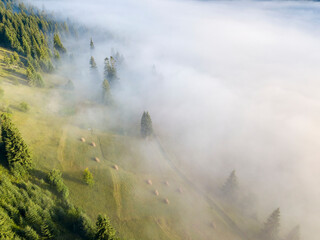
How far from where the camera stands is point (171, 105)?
456ft

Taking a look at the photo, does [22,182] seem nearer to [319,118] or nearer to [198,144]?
[198,144]

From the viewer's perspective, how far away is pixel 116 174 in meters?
69.2

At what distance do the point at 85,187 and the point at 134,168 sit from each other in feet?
73.8

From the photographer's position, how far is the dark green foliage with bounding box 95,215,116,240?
120ft

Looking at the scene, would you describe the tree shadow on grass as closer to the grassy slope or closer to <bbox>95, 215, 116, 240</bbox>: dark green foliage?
the grassy slope

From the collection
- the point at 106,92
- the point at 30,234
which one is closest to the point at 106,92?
the point at 106,92

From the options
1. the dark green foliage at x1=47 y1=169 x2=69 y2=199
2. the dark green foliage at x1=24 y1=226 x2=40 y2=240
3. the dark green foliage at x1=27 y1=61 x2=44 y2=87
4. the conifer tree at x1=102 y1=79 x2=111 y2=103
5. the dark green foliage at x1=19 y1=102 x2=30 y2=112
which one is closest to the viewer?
the dark green foliage at x1=24 y1=226 x2=40 y2=240

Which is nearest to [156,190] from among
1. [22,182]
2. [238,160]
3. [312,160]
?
[22,182]

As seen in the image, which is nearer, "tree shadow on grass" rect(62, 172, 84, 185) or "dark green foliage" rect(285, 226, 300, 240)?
"tree shadow on grass" rect(62, 172, 84, 185)

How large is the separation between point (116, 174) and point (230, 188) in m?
50.7

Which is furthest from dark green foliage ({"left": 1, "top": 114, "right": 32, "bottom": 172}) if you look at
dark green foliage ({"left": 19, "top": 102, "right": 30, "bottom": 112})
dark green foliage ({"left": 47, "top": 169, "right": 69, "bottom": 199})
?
dark green foliage ({"left": 19, "top": 102, "right": 30, "bottom": 112})

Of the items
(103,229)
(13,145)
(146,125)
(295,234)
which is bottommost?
(295,234)

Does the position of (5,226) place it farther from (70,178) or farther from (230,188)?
(230,188)

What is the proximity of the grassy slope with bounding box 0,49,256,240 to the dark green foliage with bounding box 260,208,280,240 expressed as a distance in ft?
38.1
